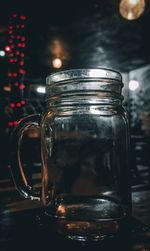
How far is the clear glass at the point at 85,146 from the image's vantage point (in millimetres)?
433

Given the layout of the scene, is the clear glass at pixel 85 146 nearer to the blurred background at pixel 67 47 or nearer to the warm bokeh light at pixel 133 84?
the blurred background at pixel 67 47

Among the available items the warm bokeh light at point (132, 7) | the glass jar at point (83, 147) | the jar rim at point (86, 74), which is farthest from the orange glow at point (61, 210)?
the warm bokeh light at point (132, 7)

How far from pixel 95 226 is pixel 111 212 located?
73 millimetres

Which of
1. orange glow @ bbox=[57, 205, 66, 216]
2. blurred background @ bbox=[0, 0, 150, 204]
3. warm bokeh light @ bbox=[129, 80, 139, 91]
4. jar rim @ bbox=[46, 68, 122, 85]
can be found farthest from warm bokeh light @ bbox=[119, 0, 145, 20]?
warm bokeh light @ bbox=[129, 80, 139, 91]

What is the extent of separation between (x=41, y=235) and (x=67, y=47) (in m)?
6.12

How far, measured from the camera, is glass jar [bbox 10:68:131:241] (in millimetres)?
431

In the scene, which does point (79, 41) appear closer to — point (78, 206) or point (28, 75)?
point (28, 75)

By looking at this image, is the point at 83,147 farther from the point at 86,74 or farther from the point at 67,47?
the point at 67,47

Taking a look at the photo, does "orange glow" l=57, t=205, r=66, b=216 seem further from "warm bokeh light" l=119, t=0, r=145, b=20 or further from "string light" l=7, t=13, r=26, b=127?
"string light" l=7, t=13, r=26, b=127

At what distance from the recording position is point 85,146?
1.57 feet

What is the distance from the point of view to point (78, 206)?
448mm

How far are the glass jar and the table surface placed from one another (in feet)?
0.11

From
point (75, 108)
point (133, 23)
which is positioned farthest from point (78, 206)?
point (133, 23)

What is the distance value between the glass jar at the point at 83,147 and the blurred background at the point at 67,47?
0.30 m
